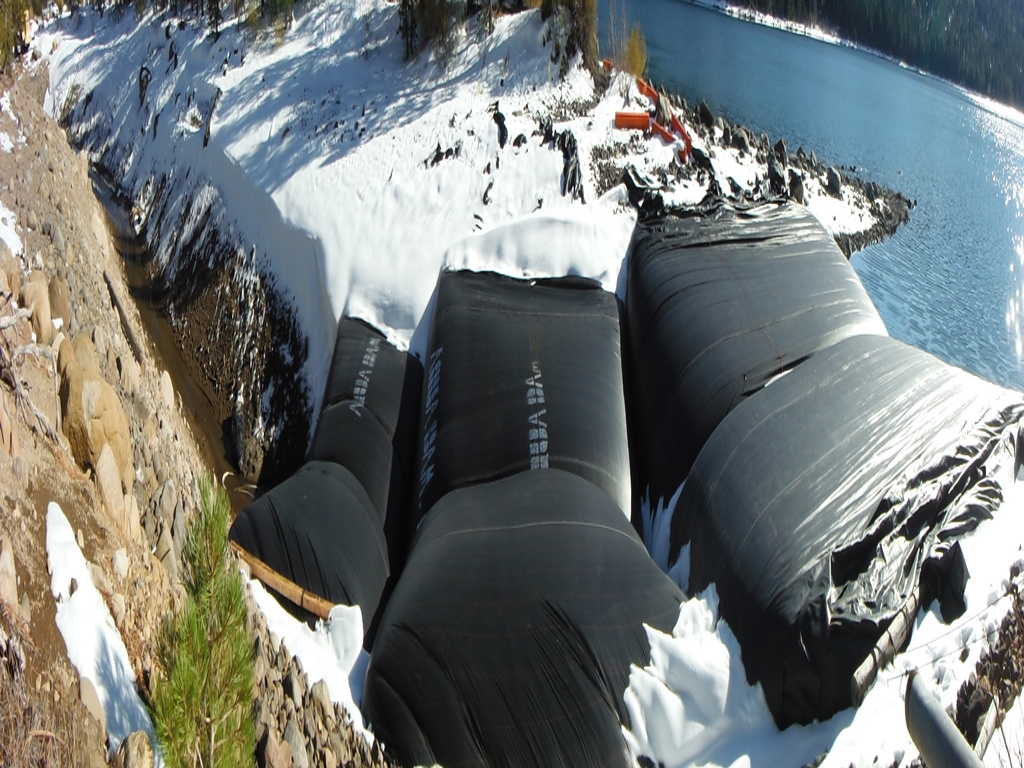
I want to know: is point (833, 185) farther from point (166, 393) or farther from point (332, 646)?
point (332, 646)

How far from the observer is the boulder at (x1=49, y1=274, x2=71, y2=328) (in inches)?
136

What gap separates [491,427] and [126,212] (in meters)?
5.75

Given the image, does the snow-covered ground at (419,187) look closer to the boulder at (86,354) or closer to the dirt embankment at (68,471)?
the dirt embankment at (68,471)

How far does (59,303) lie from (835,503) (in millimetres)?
3355

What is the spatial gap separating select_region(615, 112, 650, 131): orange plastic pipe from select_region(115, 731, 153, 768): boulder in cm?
626

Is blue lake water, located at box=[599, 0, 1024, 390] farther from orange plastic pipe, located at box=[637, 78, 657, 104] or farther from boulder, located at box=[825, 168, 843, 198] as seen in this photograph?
orange plastic pipe, located at box=[637, 78, 657, 104]

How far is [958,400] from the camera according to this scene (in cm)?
391

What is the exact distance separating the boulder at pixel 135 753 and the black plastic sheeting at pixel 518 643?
1.43 metres

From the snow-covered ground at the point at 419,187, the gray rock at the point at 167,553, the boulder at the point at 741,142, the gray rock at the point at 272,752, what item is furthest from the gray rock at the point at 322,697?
the boulder at the point at 741,142

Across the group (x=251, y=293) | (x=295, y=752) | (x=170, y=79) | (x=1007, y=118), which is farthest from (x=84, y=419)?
(x=1007, y=118)

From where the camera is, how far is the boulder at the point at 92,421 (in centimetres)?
280

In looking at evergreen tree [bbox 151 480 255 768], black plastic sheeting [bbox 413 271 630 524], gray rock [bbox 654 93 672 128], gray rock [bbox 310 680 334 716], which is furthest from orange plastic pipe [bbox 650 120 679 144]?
evergreen tree [bbox 151 480 255 768]

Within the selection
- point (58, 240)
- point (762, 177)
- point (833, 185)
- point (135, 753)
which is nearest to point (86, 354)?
point (58, 240)

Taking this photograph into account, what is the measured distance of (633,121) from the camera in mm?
7125
